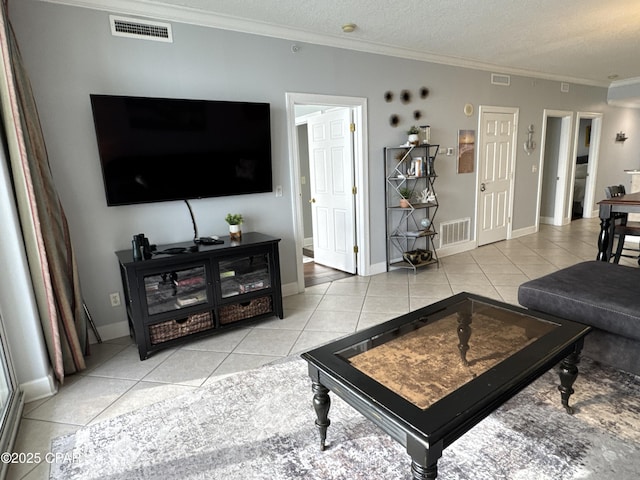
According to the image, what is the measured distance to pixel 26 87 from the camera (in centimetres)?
228

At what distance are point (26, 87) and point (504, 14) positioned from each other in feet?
12.5

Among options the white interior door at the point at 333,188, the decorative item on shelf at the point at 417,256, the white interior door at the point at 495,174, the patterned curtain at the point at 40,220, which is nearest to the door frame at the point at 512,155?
the white interior door at the point at 495,174

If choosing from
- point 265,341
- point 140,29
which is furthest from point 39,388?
point 140,29

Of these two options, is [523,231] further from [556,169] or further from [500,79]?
[500,79]

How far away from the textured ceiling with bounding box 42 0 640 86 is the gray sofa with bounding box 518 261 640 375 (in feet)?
7.63

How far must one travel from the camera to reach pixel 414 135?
428cm

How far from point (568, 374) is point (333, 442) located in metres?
1.23

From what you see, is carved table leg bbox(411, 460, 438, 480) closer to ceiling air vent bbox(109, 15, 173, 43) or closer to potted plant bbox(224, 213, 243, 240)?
potted plant bbox(224, 213, 243, 240)

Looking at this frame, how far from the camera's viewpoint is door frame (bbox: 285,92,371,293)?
3.63 m

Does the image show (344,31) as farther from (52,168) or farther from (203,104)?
(52,168)

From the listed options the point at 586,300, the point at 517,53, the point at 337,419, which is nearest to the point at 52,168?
the point at 337,419

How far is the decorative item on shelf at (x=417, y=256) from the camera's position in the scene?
4.55 meters

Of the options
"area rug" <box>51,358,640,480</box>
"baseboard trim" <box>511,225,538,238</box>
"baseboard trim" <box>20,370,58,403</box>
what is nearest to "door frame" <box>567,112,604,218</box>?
"baseboard trim" <box>511,225,538,238</box>

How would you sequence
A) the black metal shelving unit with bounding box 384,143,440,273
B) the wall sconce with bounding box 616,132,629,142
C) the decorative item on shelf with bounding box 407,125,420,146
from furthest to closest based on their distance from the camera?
the wall sconce with bounding box 616,132,629,142 < the black metal shelving unit with bounding box 384,143,440,273 < the decorative item on shelf with bounding box 407,125,420,146
